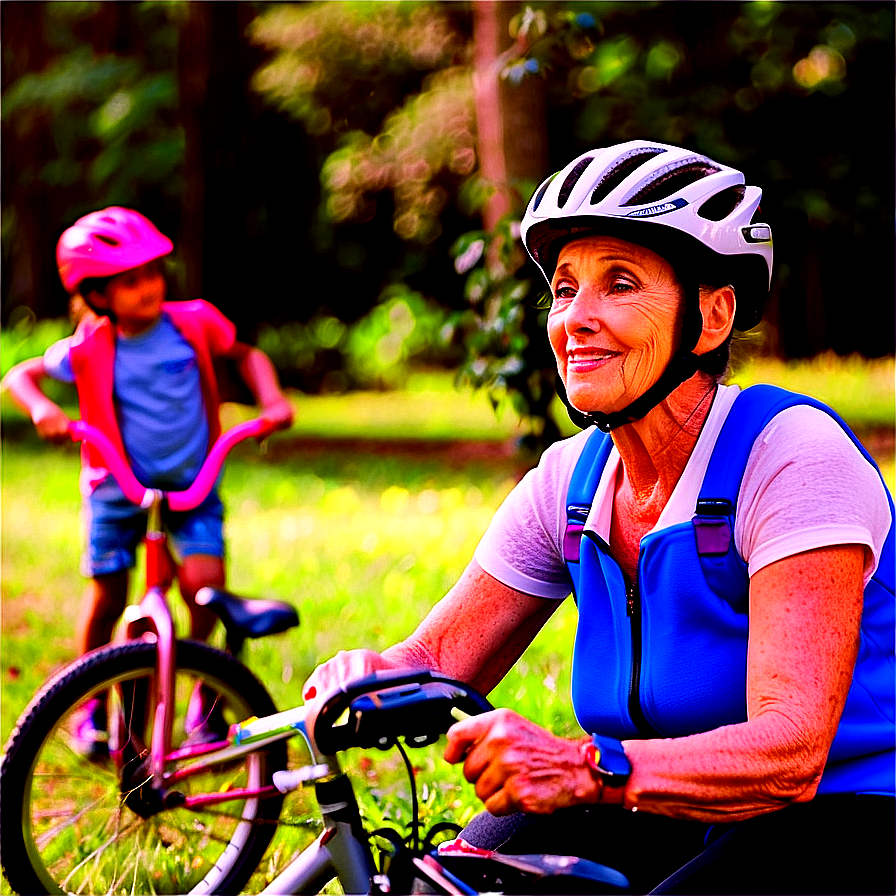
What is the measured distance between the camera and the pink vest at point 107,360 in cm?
474

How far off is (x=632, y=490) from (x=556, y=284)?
371 mm

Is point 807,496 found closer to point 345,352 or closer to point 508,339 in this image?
point 508,339

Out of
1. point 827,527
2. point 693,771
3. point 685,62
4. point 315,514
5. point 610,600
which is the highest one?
point 685,62

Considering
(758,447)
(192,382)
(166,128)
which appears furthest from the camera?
(166,128)

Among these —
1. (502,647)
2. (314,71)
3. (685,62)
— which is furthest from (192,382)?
(314,71)

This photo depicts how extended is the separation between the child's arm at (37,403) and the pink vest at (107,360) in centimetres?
15

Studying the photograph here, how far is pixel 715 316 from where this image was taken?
235 centimetres

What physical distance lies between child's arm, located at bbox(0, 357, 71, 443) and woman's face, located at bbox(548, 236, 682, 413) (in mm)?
2117

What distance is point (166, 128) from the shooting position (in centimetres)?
1939

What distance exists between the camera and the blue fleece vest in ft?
6.93

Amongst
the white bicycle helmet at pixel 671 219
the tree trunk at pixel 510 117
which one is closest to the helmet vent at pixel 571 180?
the white bicycle helmet at pixel 671 219

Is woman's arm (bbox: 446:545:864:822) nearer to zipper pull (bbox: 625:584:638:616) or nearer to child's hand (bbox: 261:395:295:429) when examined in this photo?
zipper pull (bbox: 625:584:638:616)

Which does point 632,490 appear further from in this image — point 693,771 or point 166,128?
point 166,128

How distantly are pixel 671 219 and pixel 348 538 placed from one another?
20.3ft
